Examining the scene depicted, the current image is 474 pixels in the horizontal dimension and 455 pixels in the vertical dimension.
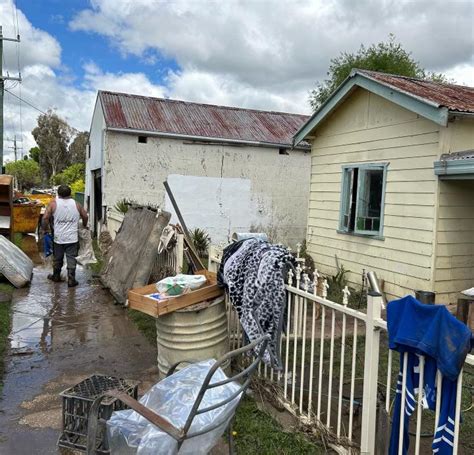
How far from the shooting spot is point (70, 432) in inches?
109

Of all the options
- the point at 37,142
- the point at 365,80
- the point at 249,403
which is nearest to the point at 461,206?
the point at 365,80

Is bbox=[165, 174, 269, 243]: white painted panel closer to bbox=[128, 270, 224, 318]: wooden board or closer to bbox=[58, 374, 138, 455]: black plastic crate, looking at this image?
bbox=[128, 270, 224, 318]: wooden board

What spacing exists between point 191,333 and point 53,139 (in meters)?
52.7

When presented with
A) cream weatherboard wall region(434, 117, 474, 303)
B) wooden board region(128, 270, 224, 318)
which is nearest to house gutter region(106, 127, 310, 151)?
cream weatherboard wall region(434, 117, 474, 303)

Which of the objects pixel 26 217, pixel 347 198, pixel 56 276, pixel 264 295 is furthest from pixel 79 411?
pixel 26 217

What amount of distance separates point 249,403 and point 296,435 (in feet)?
1.92

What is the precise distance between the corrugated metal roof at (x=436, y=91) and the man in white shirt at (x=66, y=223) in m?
5.48

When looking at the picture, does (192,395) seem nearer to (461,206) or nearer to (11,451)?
(11,451)

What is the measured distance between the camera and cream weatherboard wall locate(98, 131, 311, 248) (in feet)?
45.3

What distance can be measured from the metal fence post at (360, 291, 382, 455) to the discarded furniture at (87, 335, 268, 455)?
2.13 ft

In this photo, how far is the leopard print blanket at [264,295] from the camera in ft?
11.4

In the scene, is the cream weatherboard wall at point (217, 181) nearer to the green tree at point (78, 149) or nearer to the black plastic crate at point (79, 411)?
the black plastic crate at point (79, 411)

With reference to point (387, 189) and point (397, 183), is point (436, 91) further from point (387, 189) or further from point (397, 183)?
point (387, 189)

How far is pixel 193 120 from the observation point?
15.3 m
